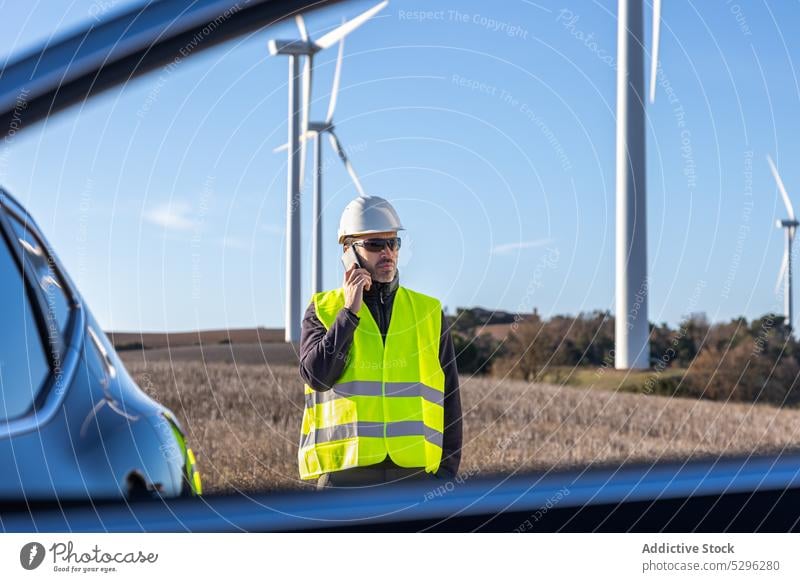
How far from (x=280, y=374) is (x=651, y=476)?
18797 mm

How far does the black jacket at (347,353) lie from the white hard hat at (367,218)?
0.81 ft

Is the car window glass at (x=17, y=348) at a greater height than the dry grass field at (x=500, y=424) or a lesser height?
greater

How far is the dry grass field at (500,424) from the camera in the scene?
1237 centimetres

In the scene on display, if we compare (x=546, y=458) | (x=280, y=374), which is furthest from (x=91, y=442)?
(x=280, y=374)

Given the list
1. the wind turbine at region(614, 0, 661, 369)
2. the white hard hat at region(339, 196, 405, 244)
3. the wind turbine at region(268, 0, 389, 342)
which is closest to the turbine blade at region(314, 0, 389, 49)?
the wind turbine at region(268, 0, 389, 342)

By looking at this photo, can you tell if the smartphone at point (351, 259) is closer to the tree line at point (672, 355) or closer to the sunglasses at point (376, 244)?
the sunglasses at point (376, 244)

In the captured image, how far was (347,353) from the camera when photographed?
4930 millimetres

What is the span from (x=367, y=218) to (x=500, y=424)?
13599 millimetres

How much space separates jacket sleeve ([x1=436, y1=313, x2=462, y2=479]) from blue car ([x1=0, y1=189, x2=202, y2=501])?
1.28 metres

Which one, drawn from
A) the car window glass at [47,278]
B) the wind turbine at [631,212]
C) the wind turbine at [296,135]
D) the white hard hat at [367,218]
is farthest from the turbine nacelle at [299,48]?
the car window glass at [47,278]

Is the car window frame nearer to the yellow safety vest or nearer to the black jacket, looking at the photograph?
the black jacket

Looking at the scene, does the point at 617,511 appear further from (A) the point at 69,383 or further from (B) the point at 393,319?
(A) the point at 69,383

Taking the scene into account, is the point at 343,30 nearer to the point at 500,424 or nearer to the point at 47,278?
the point at 500,424

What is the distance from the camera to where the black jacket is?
479cm
